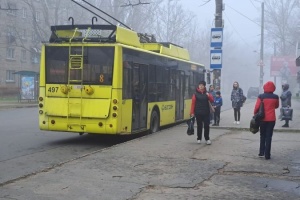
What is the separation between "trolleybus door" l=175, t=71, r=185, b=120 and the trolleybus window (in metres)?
5.73

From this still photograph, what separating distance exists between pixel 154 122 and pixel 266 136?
17.4 ft

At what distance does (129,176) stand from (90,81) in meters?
4.54

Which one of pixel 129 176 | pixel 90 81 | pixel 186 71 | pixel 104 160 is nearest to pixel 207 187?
pixel 129 176

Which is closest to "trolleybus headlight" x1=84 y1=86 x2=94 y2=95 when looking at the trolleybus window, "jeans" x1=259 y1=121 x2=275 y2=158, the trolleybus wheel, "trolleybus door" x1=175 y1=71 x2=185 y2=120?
the trolleybus window

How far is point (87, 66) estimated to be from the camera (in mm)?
11547

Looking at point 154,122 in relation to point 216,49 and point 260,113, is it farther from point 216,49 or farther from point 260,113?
point 260,113

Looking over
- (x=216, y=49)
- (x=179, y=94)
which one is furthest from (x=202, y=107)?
(x=216, y=49)

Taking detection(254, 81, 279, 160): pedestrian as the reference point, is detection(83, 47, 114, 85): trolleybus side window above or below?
above

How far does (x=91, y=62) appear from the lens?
11492mm

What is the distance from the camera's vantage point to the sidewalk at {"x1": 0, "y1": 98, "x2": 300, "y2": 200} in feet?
21.1

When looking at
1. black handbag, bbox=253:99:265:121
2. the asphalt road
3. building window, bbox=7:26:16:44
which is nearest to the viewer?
the asphalt road

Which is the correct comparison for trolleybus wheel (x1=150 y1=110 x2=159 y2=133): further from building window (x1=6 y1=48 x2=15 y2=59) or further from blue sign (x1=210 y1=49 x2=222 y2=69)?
building window (x1=6 y1=48 x2=15 y2=59)

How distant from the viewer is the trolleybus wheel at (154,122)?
549 inches

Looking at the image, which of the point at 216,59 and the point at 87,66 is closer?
the point at 87,66
